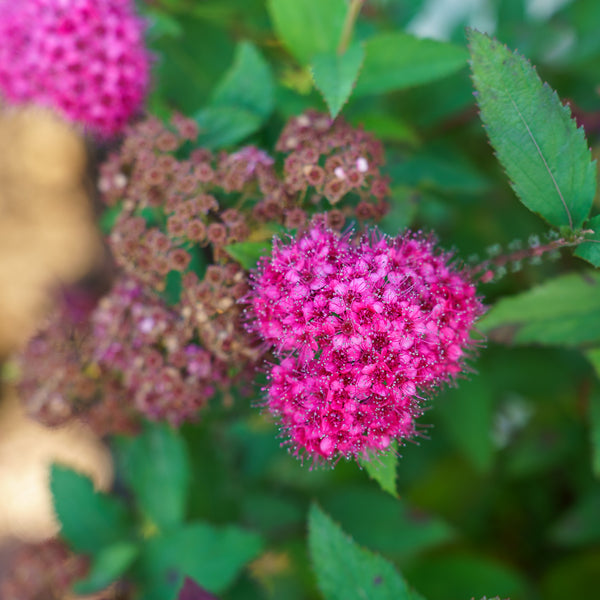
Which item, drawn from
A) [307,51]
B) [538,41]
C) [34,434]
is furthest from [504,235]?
[34,434]

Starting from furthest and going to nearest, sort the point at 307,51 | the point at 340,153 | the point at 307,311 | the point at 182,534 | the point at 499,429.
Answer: the point at 499,429 → the point at 182,534 → the point at 307,51 → the point at 340,153 → the point at 307,311

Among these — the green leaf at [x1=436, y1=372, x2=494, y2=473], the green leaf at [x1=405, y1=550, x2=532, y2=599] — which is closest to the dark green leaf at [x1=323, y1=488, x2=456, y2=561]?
the green leaf at [x1=405, y1=550, x2=532, y2=599]

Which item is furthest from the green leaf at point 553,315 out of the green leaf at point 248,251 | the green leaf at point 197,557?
the green leaf at point 197,557

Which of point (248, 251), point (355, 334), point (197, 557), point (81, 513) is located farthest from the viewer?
point (81, 513)

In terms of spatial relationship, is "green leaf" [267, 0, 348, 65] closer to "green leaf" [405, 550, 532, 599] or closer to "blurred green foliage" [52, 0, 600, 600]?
"blurred green foliage" [52, 0, 600, 600]

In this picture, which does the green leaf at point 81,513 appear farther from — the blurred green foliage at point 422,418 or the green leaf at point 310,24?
the green leaf at point 310,24

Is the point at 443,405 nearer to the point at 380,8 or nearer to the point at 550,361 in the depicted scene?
the point at 550,361

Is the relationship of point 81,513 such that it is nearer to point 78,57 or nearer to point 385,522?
point 385,522

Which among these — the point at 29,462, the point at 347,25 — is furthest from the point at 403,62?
the point at 29,462
